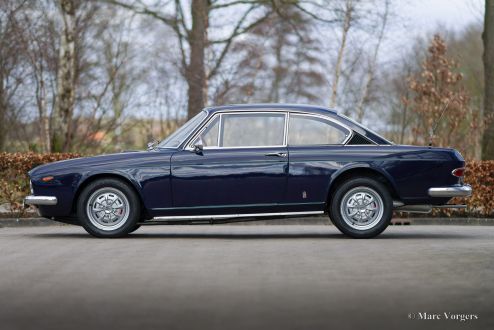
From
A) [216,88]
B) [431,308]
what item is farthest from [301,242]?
[216,88]

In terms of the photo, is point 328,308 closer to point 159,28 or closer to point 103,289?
point 103,289

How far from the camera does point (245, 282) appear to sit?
8125mm

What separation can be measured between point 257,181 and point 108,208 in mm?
1843

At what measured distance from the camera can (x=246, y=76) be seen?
32000 mm

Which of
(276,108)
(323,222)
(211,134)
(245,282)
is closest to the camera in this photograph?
(245,282)

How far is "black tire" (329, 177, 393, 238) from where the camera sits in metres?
11.8

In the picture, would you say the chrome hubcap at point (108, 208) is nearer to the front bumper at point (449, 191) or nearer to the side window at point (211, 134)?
the side window at point (211, 134)

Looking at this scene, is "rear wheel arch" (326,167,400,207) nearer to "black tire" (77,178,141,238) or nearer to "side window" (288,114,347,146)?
"side window" (288,114,347,146)

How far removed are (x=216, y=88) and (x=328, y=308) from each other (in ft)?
77.5

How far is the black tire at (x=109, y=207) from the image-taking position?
11.9 metres

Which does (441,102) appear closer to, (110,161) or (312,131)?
(312,131)

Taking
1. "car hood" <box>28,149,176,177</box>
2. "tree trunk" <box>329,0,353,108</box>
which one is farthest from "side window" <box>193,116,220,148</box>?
"tree trunk" <box>329,0,353,108</box>

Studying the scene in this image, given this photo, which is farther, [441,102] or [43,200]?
[441,102]

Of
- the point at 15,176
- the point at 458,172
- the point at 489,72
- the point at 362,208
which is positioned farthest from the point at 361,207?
the point at 489,72
